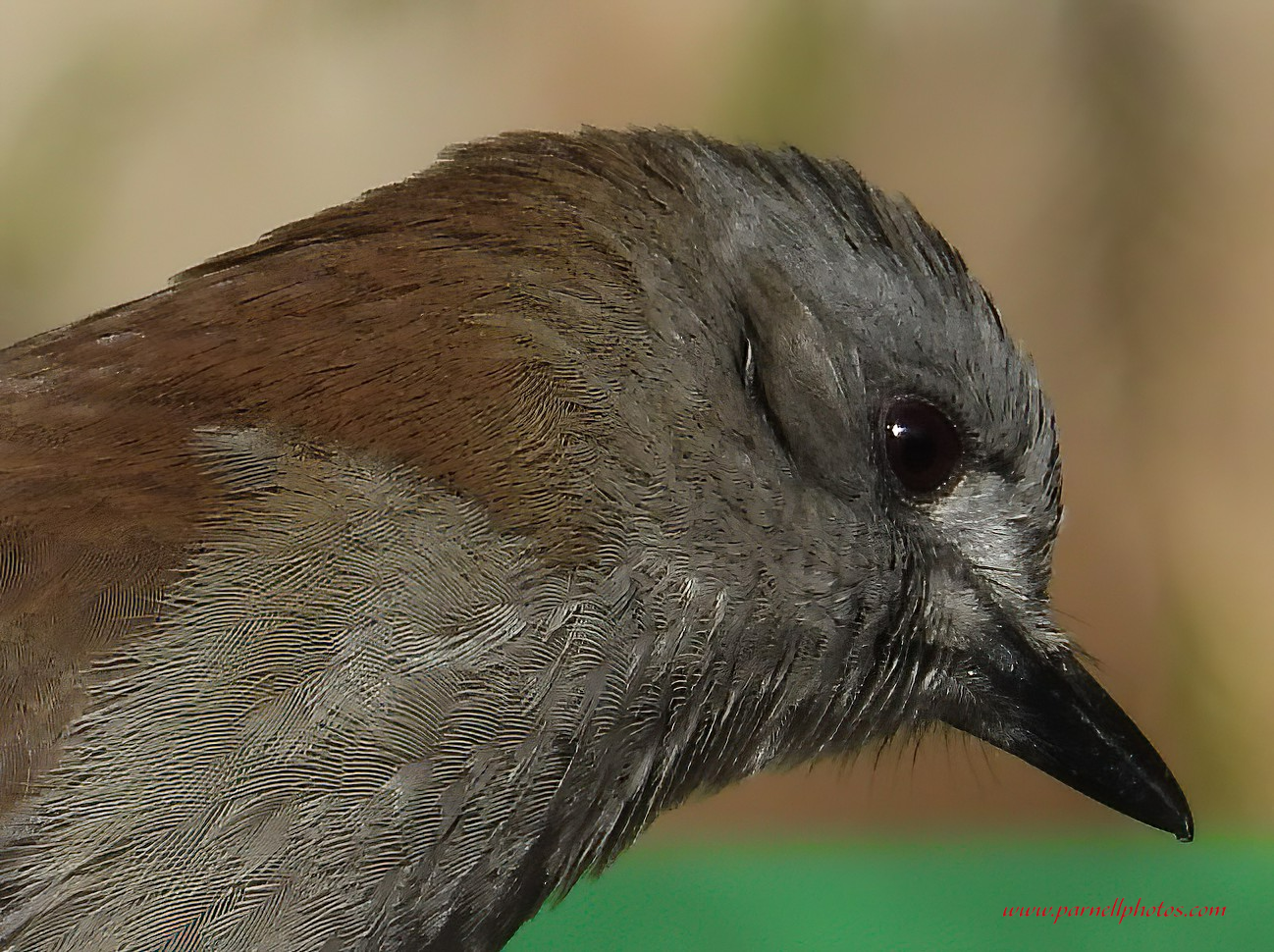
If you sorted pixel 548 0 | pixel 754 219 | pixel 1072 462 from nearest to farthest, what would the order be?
pixel 754 219, pixel 548 0, pixel 1072 462

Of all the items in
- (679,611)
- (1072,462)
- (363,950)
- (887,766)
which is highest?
(1072,462)

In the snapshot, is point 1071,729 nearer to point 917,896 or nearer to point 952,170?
point 917,896

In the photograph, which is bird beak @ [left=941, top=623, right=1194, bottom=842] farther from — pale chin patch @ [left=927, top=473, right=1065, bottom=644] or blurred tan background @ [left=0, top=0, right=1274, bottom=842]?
blurred tan background @ [left=0, top=0, right=1274, bottom=842]

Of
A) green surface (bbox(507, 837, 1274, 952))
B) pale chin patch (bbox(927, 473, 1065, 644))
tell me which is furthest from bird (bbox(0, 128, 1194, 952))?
green surface (bbox(507, 837, 1274, 952))

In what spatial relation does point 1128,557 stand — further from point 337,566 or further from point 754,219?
point 337,566

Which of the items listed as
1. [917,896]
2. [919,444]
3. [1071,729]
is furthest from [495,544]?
[917,896]

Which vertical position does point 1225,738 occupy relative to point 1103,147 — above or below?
below

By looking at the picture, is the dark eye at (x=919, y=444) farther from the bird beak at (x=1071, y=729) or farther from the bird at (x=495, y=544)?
the bird beak at (x=1071, y=729)

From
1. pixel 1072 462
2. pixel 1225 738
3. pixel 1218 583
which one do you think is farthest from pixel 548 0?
pixel 1225 738
